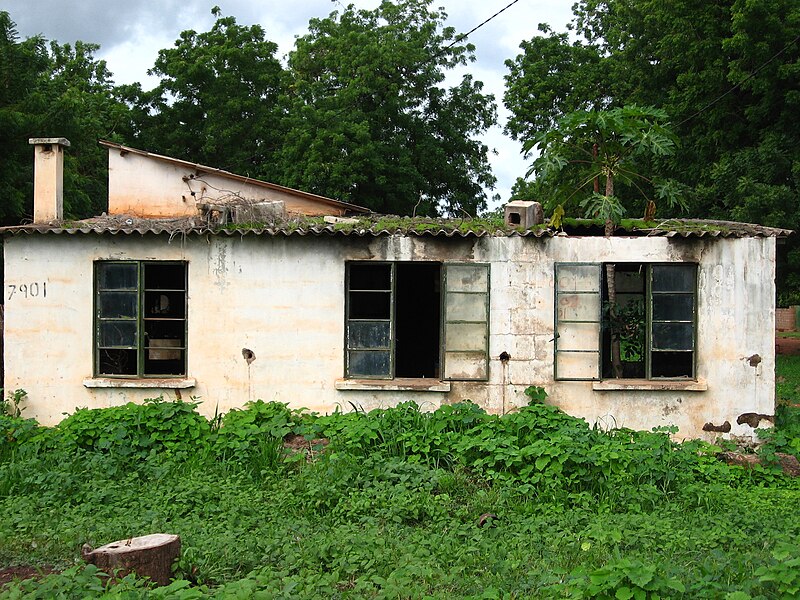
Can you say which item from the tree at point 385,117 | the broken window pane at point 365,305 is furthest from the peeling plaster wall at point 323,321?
the tree at point 385,117

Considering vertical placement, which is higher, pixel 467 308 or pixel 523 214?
pixel 523 214

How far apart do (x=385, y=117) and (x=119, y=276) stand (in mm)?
18039

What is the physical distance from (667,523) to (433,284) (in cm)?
750

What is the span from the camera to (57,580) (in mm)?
5301

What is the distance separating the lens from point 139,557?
5973 millimetres

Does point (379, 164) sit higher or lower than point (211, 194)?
higher

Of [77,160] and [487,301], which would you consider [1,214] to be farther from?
[487,301]

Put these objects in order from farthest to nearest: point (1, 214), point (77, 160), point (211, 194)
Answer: point (77, 160) < point (1, 214) < point (211, 194)

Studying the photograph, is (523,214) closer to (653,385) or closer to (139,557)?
(653,385)

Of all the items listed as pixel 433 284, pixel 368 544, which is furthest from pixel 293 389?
pixel 433 284

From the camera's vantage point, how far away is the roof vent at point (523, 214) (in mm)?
10203

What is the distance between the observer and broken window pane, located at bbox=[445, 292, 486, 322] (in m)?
10.1

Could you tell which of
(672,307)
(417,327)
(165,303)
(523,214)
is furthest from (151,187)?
(672,307)

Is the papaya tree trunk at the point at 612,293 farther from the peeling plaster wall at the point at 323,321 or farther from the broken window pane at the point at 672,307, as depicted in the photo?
the broken window pane at the point at 672,307
